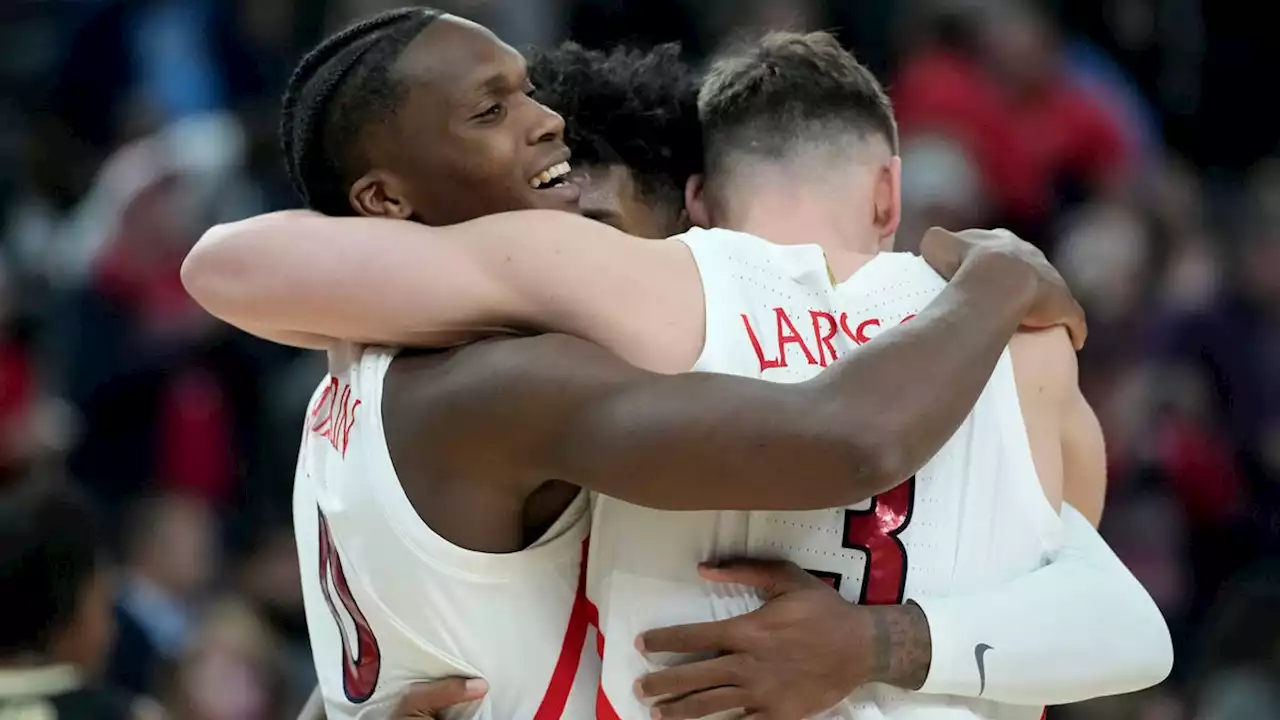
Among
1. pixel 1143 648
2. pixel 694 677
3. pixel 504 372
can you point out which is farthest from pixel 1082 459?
pixel 504 372

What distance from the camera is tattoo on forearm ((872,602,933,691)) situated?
230 centimetres

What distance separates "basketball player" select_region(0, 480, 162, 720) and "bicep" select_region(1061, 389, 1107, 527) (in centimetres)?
197

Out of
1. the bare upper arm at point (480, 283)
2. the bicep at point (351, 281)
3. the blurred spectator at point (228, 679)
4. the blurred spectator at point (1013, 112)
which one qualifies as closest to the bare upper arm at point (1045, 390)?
the bare upper arm at point (480, 283)

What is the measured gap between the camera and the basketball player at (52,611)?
3.36 meters

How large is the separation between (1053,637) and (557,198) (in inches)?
38.9

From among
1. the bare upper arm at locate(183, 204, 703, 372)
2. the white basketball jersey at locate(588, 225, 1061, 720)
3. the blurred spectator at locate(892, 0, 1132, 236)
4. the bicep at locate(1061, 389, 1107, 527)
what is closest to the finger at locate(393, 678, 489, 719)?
the white basketball jersey at locate(588, 225, 1061, 720)

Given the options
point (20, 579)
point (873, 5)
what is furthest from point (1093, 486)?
point (873, 5)

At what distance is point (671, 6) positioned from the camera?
6520mm

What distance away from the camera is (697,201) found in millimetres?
2854

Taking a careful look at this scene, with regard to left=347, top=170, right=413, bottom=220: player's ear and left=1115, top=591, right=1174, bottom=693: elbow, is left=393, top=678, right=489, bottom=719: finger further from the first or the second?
left=1115, top=591, right=1174, bottom=693: elbow

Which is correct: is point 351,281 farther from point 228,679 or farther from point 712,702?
point 228,679

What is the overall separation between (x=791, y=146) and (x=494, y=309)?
0.66 metres

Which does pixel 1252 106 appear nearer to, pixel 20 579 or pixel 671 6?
pixel 671 6

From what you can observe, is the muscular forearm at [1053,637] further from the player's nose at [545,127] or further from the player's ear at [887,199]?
the player's nose at [545,127]
